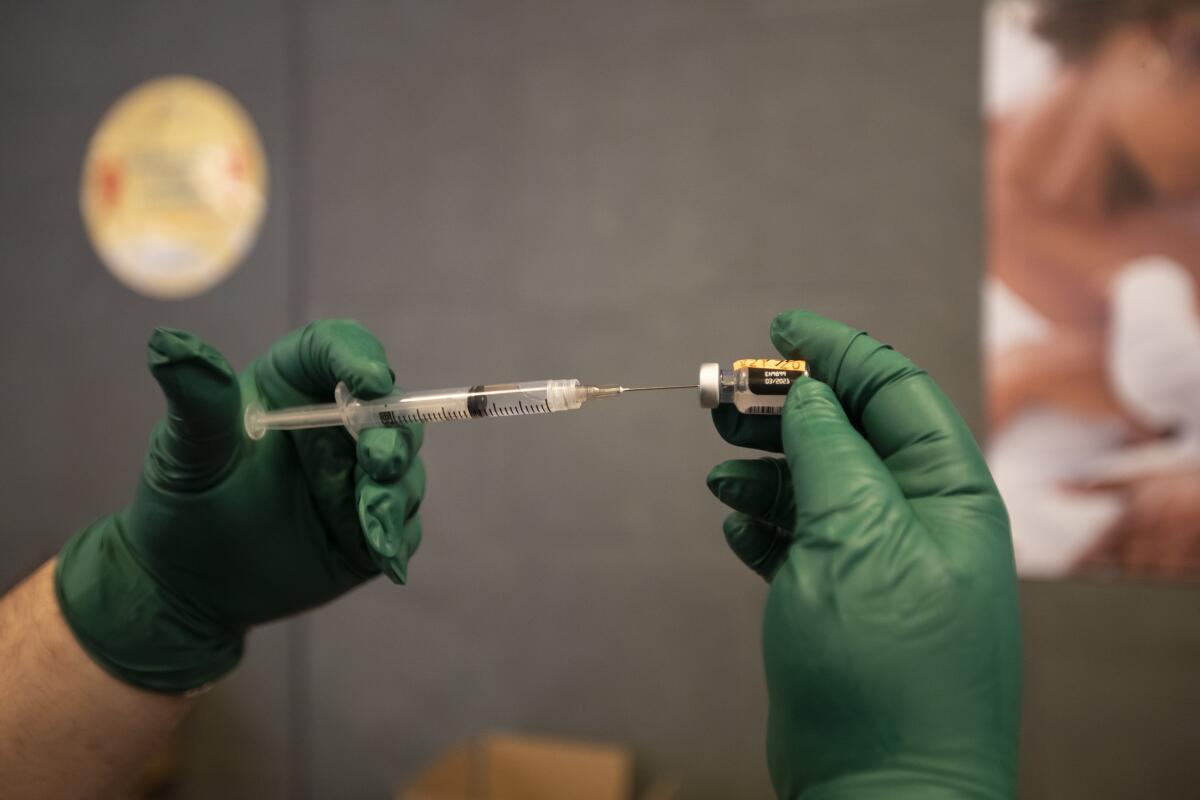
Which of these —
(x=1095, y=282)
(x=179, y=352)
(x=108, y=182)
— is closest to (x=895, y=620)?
(x=179, y=352)

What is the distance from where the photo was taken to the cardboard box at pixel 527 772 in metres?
1.76

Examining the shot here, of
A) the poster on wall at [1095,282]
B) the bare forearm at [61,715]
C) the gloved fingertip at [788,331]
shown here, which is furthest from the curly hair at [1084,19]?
the bare forearm at [61,715]

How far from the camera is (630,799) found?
71.4 inches

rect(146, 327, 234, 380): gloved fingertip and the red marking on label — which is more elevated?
the red marking on label

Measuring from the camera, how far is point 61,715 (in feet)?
3.03

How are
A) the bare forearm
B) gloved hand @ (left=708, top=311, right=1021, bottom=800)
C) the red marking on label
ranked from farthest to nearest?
1. the red marking on label
2. the bare forearm
3. gloved hand @ (left=708, top=311, right=1021, bottom=800)

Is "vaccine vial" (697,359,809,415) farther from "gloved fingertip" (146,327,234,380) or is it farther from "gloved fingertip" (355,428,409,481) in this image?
"gloved fingertip" (146,327,234,380)

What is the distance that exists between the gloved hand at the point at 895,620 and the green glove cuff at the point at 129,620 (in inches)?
28.3

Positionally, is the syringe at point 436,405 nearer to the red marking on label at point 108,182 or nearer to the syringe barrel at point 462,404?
the syringe barrel at point 462,404

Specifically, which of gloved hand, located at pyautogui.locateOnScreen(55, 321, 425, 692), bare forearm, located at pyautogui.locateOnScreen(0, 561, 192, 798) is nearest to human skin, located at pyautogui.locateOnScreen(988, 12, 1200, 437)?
gloved hand, located at pyautogui.locateOnScreen(55, 321, 425, 692)

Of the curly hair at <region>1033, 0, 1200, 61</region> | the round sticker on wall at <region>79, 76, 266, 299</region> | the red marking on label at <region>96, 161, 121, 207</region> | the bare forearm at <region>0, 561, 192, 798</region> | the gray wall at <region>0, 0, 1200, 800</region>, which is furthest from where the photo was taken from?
the red marking on label at <region>96, 161, 121, 207</region>

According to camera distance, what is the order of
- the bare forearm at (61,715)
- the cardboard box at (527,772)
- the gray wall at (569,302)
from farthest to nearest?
the cardboard box at (527,772), the gray wall at (569,302), the bare forearm at (61,715)

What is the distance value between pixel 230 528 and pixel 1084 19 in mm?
1748

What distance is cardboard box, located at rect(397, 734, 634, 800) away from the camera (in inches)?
69.4
